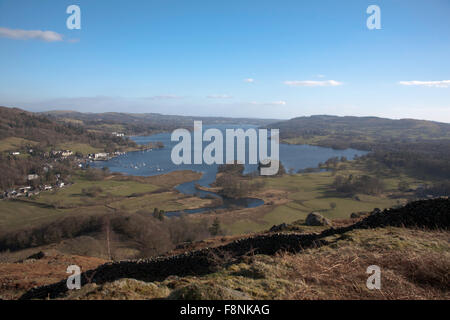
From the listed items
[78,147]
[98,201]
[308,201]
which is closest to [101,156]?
[78,147]

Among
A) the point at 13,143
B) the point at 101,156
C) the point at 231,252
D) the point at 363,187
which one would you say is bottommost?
the point at 363,187

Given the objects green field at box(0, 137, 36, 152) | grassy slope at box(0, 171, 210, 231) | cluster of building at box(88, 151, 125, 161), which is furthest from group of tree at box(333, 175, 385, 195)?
green field at box(0, 137, 36, 152)

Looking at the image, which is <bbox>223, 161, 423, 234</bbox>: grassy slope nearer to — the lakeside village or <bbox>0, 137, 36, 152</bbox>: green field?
the lakeside village

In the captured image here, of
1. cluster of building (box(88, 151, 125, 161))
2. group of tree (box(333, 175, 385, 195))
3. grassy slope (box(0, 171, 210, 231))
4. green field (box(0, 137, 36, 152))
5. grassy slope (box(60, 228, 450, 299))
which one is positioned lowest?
grassy slope (box(0, 171, 210, 231))

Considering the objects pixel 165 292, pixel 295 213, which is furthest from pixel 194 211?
pixel 165 292

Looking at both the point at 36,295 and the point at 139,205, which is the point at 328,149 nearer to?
the point at 139,205

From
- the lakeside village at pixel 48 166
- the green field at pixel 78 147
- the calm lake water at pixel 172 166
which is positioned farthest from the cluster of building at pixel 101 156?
the green field at pixel 78 147

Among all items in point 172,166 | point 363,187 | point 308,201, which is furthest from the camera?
point 172,166

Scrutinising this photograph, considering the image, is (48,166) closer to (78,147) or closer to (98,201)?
(98,201)

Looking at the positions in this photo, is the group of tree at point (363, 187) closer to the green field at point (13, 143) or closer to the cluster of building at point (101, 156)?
the cluster of building at point (101, 156)
